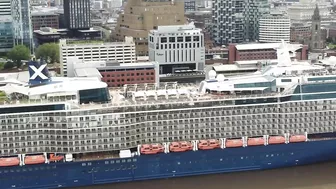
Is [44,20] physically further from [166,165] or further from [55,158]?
[166,165]

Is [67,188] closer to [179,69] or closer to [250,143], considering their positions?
[250,143]

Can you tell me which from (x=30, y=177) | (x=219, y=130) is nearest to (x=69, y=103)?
(x=30, y=177)

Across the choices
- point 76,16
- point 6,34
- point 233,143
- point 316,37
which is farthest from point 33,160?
point 76,16

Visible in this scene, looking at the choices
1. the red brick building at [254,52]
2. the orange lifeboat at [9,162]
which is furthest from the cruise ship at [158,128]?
the red brick building at [254,52]

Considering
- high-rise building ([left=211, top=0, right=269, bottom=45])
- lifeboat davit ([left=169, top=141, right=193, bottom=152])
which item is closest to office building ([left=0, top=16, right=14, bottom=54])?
high-rise building ([left=211, top=0, right=269, bottom=45])

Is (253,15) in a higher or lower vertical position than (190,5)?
lower

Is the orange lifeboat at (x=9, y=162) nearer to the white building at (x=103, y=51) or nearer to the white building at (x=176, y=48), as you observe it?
the white building at (x=103, y=51)
